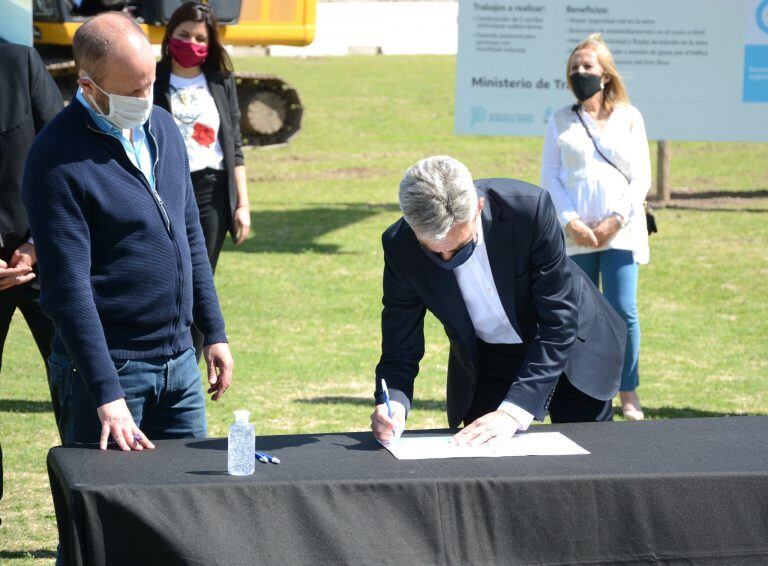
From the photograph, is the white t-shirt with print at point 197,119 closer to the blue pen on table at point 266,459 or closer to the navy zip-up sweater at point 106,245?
the navy zip-up sweater at point 106,245

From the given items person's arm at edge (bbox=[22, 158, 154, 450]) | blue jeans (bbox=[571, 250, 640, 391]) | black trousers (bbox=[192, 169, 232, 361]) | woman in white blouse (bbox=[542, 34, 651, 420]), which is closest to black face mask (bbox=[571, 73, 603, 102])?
woman in white blouse (bbox=[542, 34, 651, 420])

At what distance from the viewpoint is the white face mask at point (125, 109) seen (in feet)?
11.5

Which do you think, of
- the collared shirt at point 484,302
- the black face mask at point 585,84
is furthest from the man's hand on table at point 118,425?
the black face mask at point 585,84

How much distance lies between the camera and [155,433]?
12.6 ft

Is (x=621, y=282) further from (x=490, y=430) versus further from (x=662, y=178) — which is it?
(x=662, y=178)

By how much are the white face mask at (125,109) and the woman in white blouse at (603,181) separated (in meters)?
3.04

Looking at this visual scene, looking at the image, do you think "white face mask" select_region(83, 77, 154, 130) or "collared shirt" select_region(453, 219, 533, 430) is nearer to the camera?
"white face mask" select_region(83, 77, 154, 130)

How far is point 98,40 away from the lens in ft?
11.4

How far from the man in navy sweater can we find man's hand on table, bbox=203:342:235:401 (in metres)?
0.10

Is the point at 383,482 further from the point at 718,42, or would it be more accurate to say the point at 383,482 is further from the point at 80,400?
the point at 718,42

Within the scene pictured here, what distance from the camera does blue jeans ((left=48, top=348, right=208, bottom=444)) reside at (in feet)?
12.0

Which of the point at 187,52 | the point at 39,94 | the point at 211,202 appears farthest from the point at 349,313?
the point at 39,94

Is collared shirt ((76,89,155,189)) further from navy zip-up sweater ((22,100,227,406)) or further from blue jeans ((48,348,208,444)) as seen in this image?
blue jeans ((48,348,208,444))

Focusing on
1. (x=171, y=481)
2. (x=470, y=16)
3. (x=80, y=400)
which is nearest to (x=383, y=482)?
(x=171, y=481)
